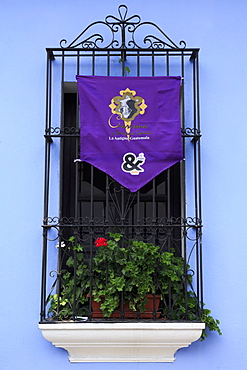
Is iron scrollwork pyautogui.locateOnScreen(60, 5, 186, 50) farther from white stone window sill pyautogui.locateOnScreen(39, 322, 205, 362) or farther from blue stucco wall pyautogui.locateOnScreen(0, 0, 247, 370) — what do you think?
white stone window sill pyautogui.locateOnScreen(39, 322, 205, 362)

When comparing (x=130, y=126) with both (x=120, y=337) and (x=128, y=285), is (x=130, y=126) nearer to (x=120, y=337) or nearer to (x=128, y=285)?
(x=128, y=285)

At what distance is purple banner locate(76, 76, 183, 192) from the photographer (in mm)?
4230

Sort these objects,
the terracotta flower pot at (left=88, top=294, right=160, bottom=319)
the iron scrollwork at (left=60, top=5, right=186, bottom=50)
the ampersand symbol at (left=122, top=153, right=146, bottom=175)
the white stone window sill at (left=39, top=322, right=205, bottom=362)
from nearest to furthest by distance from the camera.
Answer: the white stone window sill at (left=39, top=322, right=205, bottom=362), the terracotta flower pot at (left=88, top=294, right=160, bottom=319), the ampersand symbol at (left=122, top=153, right=146, bottom=175), the iron scrollwork at (left=60, top=5, right=186, bottom=50)

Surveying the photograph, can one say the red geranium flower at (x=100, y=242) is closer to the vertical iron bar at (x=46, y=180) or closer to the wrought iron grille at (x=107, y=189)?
the wrought iron grille at (x=107, y=189)

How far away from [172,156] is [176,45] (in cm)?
96

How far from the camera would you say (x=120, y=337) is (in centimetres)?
397

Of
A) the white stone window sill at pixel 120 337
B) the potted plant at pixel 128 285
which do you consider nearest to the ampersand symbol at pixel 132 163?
the potted plant at pixel 128 285

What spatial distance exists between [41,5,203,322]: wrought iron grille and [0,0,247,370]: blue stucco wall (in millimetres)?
101

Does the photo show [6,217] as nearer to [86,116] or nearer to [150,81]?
[86,116]

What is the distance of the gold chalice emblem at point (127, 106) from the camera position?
14.1 feet

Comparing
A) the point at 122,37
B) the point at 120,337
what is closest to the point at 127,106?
the point at 122,37

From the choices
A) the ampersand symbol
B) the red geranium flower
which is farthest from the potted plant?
the ampersand symbol

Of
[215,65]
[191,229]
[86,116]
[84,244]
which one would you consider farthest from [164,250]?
[215,65]

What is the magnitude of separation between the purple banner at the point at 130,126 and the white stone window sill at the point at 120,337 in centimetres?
102
